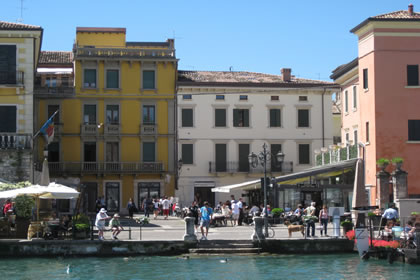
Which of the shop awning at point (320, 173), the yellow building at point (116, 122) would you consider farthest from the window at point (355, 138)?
the yellow building at point (116, 122)

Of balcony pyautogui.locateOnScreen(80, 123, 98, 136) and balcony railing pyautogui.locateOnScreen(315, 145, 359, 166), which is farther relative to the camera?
balcony pyautogui.locateOnScreen(80, 123, 98, 136)

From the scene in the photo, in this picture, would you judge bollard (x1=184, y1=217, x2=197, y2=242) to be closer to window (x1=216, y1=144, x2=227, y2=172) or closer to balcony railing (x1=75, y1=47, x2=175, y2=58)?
balcony railing (x1=75, y1=47, x2=175, y2=58)

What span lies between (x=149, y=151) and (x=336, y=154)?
562 inches

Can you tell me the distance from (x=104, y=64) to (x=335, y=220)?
27.4 m

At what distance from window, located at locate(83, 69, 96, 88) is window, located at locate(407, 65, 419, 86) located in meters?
22.8

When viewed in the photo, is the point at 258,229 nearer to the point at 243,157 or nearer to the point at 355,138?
the point at 355,138

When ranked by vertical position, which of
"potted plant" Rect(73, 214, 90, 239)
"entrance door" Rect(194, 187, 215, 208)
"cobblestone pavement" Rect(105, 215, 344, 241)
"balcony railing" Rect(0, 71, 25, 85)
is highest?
"balcony railing" Rect(0, 71, 25, 85)

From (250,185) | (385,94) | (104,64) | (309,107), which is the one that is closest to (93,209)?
(104,64)

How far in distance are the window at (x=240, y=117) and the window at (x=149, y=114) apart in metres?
7.23

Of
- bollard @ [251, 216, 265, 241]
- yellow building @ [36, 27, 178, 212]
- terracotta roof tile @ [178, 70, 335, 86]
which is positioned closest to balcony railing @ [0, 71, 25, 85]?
yellow building @ [36, 27, 178, 212]

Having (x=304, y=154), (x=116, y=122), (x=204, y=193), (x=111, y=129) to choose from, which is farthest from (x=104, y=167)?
(x=304, y=154)

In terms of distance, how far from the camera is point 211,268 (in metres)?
25.0

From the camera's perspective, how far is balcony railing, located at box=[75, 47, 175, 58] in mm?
52500

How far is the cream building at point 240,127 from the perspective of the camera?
57.1 meters
